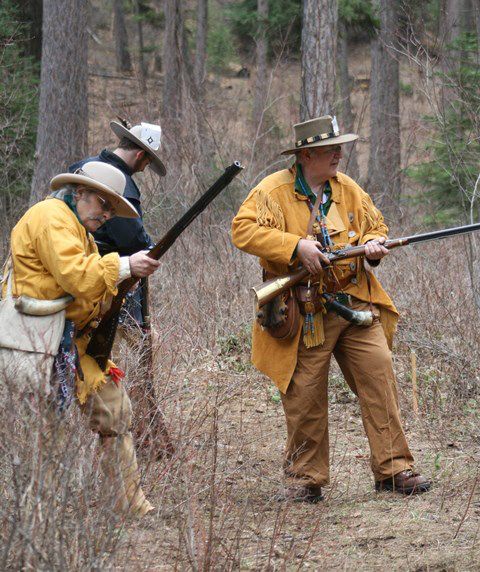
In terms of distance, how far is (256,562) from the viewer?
4211 millimetres

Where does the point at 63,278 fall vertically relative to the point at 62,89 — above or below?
below

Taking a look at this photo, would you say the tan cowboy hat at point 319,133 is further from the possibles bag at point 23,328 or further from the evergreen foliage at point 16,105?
the evergreen foliage at point 16,105

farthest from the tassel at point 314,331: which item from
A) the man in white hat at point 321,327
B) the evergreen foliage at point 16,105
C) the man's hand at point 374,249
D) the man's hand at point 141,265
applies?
the evergreen foliage at point 16,105

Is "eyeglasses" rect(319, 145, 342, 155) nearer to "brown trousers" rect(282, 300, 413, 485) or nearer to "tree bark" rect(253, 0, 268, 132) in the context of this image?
"brown trousers" rect(282, 300, 413, 485)

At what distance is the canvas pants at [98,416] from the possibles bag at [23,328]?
0.05 meters

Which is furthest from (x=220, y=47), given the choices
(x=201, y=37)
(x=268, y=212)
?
(x=268, y=212)

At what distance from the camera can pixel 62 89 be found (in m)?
14.2

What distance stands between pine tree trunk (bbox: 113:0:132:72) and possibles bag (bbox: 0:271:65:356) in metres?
29.3

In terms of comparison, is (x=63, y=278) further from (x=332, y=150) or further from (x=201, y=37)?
(x=201, y=37)

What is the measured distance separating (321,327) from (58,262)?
74.3 inches

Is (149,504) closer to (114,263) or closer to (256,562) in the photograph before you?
(256,562)

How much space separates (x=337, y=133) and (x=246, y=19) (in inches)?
822

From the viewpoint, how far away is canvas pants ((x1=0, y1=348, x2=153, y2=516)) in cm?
359

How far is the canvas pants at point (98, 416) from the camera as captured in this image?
3.59 meters
